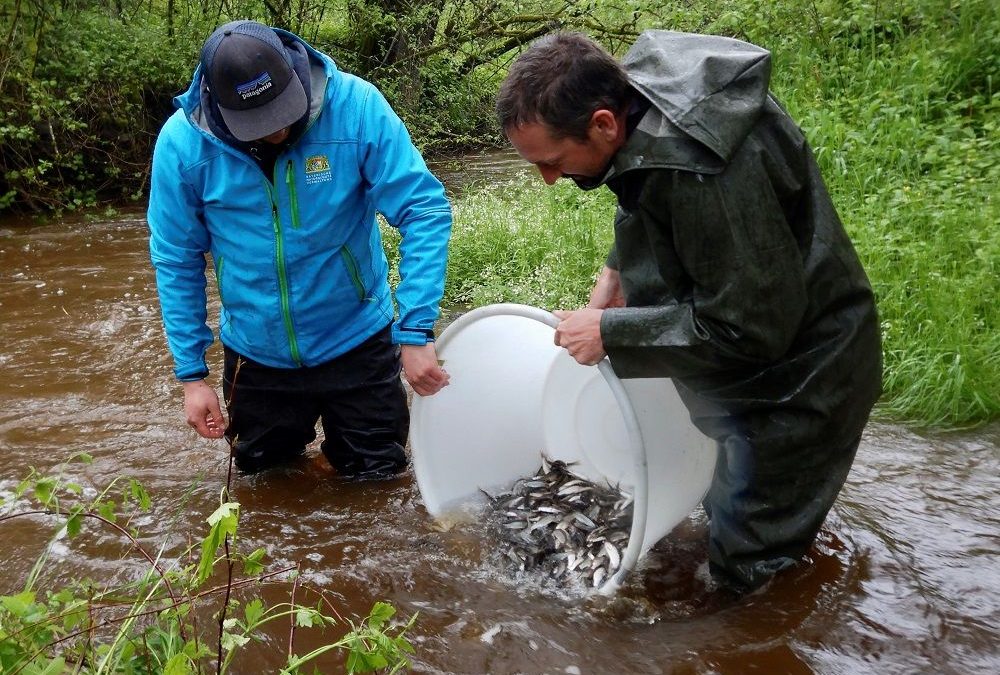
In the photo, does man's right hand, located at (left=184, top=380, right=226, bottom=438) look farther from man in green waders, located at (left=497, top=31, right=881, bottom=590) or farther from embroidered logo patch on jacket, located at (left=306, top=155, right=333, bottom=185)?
man in green waders, located at (left=497, top=31, right=881, bottom=590)

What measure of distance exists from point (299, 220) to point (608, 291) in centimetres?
113

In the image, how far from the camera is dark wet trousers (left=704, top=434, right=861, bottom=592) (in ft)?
8.93

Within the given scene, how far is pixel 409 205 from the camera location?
3.26 m

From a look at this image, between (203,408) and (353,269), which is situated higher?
(353,269)

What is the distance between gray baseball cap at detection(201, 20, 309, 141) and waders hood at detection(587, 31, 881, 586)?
1168mm

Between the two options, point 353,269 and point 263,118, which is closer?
point 263,118

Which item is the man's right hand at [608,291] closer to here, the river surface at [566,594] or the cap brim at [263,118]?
the river surface at [566,594]

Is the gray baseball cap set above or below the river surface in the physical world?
above

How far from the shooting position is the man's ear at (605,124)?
2.38 meters

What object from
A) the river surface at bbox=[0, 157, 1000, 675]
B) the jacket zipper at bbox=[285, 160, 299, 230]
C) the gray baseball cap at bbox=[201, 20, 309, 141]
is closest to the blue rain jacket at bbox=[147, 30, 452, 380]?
the jacket zipper at bbox=[285, 160, 299, 230]

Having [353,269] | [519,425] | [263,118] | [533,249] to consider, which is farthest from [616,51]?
[263,118]

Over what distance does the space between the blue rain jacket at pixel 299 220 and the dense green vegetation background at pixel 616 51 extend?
2426 millimetres

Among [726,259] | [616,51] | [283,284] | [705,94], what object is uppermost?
[616,51]

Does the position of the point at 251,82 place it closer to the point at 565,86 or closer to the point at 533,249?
the point at 565,86
